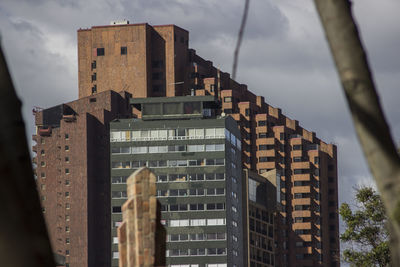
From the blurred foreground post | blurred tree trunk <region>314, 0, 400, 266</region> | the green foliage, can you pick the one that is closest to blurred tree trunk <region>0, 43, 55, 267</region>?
blurred tree trunk <region>314, 0, 400, 266</region>

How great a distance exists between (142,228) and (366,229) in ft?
122

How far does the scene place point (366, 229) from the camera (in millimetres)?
53000

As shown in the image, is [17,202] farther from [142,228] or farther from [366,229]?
[366,229]

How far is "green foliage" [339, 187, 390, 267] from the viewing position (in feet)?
170

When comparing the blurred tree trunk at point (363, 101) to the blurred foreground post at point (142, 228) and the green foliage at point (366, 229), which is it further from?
the green foliage at point (366, 229)

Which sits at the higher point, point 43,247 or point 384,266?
point 384,266

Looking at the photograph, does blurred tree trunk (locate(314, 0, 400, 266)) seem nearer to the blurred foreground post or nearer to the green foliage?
the blurred foreground post

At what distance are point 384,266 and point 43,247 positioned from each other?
47.3 m

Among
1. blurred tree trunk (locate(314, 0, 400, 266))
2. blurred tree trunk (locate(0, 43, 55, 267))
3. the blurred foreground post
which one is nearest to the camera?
blurred tree trunk (locate(0, 43, 55, 267))

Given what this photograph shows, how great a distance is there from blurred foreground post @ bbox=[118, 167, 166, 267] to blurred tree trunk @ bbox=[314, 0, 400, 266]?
10.5 metres

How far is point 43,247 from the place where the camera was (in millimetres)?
5180

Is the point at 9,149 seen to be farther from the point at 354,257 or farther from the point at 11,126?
the point at 354,257

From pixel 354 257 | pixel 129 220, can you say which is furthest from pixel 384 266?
pixel 129 220

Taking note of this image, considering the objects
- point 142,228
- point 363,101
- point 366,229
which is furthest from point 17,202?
point 366,229
